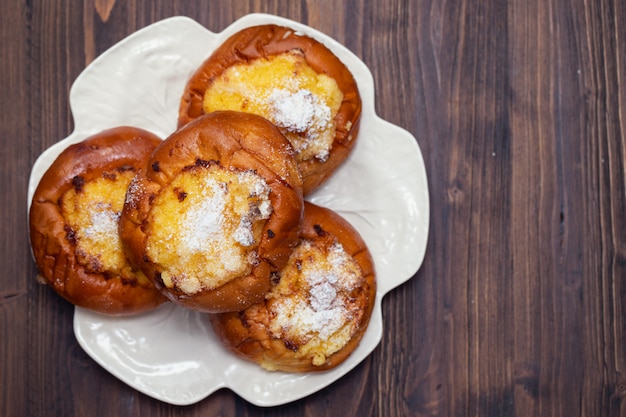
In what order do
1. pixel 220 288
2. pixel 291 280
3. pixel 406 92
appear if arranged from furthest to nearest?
pixel 406 92 < pixel 291 280 < pixel 220 288

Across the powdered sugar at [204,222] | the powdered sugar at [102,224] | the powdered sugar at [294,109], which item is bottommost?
the powdered sugar at [102,224]

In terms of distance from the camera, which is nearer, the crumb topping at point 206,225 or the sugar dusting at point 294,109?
the crumb topping at point 206,225

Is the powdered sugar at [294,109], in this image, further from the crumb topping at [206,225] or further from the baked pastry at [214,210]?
the crumb topping at [206,225]

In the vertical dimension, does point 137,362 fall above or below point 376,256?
below

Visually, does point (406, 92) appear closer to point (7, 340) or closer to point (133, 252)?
point (133, 252)

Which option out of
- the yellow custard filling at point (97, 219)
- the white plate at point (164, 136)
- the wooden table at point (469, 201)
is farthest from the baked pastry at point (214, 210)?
the wooden table at point (469, 201)

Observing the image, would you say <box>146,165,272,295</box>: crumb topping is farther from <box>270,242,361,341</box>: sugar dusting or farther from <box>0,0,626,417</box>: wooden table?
<box>0,0,626,417</box>: wooden table

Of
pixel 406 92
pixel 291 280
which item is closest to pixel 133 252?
pixel 291 280
